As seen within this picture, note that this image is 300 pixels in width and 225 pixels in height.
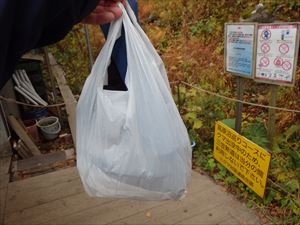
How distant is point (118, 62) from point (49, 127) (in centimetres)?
284

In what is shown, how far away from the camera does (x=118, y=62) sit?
143cm

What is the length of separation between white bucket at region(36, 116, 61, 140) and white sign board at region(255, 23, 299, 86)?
8.88 ft

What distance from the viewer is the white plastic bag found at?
4.31 feet

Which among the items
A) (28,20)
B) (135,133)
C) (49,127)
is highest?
(28,20)

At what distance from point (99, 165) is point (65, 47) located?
6043mm

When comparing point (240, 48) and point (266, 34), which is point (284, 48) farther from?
point (240, 48)

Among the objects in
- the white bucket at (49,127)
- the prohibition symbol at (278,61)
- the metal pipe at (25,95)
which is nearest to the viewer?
the prohibition symbol at (278,61)

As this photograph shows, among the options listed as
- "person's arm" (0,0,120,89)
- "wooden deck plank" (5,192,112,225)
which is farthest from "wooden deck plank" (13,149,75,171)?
"person's arm" (0,0,120,89)

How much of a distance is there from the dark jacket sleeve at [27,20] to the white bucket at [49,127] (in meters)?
3.33

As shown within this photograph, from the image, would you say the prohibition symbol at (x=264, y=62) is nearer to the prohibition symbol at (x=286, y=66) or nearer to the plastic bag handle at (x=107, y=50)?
the prohibition symbol at (x=286, y=66)

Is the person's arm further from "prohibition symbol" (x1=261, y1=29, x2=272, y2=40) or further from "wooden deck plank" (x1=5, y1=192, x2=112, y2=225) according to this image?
"wooden deck plank" (x1=5, y1=192, x2=112, y2=225)

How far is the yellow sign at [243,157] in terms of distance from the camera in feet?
7.76

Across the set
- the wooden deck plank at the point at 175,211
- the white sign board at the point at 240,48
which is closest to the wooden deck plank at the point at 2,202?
the wooden deck plank at the point at 175,211

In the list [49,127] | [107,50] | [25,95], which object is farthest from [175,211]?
[25,95]
